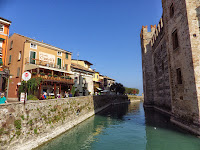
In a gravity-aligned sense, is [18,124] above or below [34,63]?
below

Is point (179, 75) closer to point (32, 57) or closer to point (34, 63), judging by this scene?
point (34, 63)

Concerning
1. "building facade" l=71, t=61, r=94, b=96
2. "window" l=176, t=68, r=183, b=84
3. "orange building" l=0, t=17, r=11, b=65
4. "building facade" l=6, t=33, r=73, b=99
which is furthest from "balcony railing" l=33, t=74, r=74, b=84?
"window" l=176, t=68, r=183, b=84

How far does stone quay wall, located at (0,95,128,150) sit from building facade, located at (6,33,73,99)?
9.56 metres

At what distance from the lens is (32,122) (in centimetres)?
874

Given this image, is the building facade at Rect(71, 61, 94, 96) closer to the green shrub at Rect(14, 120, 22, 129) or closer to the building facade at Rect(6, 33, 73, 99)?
the building facade at Rect(6, 33, 73, 99)

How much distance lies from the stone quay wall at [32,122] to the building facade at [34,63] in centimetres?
956

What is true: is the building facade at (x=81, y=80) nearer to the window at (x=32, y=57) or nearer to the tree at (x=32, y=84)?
the window at (x=32, y=57)

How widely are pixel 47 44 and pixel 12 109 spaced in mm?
19658

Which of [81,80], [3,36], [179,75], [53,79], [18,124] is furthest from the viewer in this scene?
[81,80]

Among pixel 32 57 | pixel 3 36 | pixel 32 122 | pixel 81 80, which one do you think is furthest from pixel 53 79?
pixel 32 122

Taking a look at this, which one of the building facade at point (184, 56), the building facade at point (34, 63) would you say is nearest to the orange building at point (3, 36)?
the building facade at point (34, 63)

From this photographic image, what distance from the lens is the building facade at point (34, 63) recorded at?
20.9 metres

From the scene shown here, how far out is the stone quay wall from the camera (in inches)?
272

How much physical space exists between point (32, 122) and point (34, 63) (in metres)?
15.5
